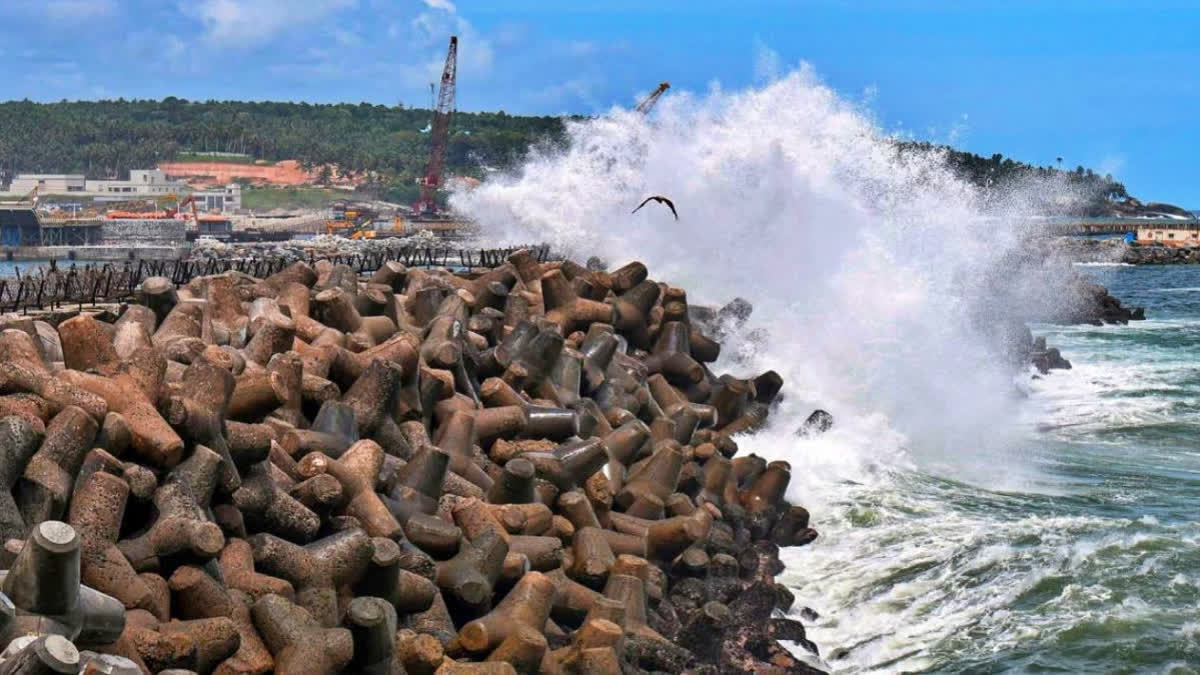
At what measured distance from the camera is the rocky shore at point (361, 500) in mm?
7934

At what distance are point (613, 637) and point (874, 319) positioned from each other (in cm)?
1588

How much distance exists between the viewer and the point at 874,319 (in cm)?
2420

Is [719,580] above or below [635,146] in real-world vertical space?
below

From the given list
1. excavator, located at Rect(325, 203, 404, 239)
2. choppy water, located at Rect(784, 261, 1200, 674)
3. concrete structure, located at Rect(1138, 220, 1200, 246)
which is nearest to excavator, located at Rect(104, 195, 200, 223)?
excavator, located at Rect(325, 203, 404, 239)

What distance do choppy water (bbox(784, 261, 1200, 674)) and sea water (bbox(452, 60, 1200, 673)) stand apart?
1.2 inches

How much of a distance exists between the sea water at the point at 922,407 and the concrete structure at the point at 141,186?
400 ft

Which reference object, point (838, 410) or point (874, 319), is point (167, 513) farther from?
point (874, 319)

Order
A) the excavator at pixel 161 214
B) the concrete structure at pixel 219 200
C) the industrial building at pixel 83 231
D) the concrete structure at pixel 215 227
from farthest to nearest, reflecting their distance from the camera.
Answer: the concrete structure at pixel 219 200 → the concrete structure at pixel 215 227 → the excavator at pixel 161 214 → the industrial building at pixel 83 231

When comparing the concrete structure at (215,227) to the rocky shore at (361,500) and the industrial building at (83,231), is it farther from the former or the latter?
the rocky shore at (361,500)

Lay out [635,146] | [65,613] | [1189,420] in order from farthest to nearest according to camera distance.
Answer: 1. [635,146]
2. [1189,420]
3. [65,613]

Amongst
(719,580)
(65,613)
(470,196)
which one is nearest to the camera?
(65,613)

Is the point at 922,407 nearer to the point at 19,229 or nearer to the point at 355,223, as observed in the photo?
the point at 19,229

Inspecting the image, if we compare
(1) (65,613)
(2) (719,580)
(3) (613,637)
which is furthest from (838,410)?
(1) (65,613)

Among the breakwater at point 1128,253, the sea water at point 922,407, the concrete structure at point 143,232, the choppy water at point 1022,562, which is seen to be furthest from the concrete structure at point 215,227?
the choppy water at point 1022,562
